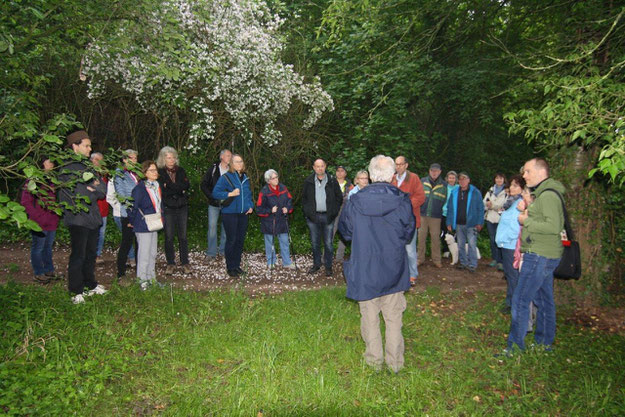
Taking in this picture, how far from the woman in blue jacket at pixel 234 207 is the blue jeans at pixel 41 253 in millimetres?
2773

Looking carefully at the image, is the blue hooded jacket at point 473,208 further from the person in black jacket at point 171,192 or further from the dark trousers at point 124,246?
the dark trousers at point 124,246

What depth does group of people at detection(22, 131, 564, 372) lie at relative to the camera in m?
4.60

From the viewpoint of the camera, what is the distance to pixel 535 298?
17.3 ft

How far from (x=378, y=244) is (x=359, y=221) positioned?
0.30m

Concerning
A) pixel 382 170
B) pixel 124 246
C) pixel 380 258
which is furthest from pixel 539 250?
pixel 124 246

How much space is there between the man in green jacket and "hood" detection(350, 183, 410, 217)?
160 centimetres

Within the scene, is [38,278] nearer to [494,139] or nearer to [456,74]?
[456,74]

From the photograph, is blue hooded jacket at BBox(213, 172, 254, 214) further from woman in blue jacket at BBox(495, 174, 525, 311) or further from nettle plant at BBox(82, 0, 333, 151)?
woman in blue jacket at BBox(495, 174, 525, 311)

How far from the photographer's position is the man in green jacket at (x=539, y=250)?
4895 millimetres

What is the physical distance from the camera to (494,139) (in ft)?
54.9

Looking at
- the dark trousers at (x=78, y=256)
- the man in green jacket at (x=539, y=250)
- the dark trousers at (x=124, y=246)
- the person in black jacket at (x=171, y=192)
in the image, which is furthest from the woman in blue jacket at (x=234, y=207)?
the man in green jacket at (x=539, y=250)

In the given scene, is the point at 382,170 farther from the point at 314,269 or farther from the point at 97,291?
the point at 314,269

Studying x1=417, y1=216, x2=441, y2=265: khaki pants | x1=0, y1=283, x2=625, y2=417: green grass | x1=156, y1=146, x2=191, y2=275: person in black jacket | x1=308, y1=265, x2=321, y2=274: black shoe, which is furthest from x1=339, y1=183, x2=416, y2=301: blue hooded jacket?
x1=417, y1=216, x2=441, y2=265: khaki pants

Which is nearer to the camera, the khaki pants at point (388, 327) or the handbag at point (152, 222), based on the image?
the khaki pants at point (388, 327)
